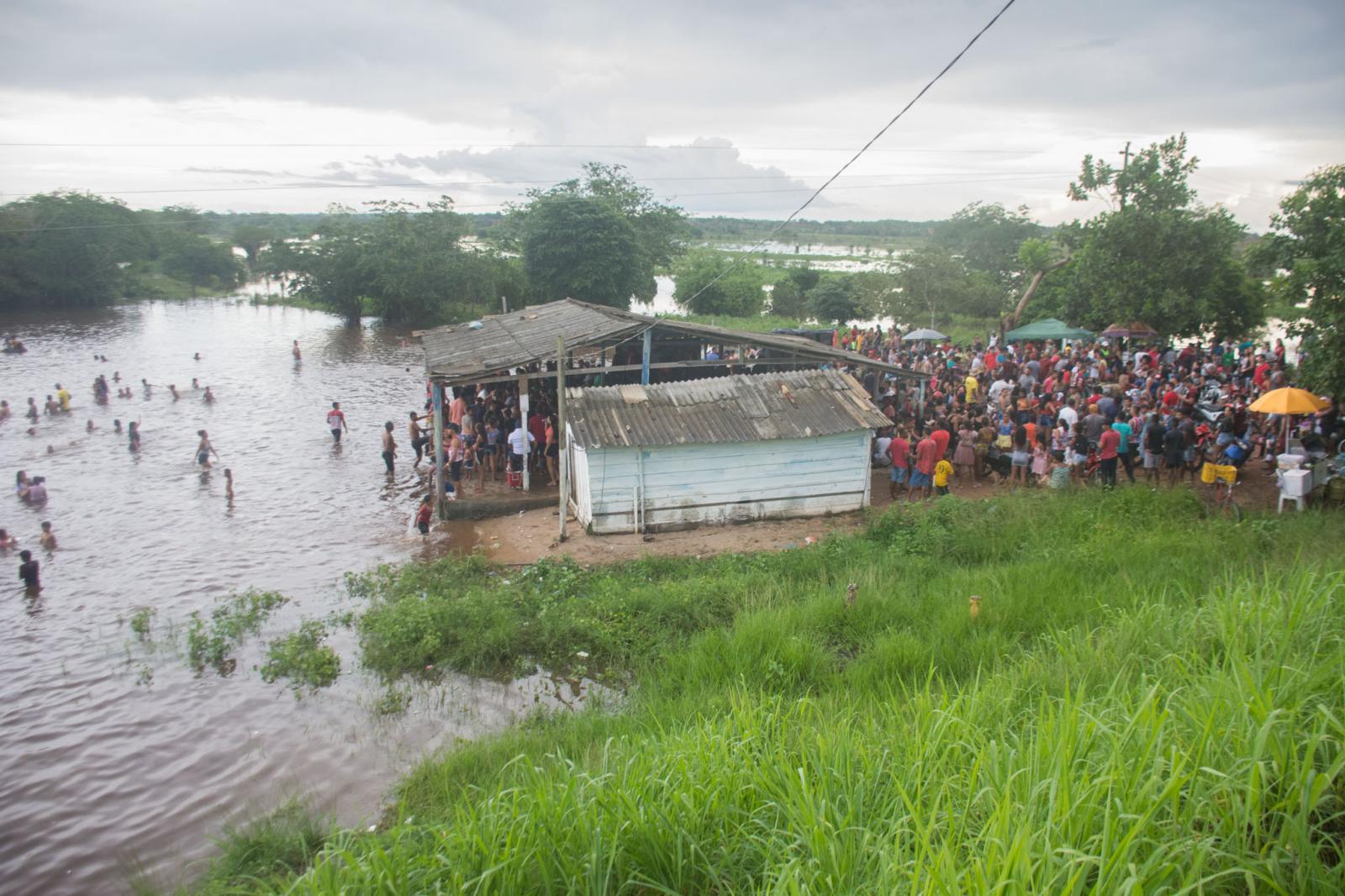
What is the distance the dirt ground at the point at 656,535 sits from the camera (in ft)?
41.3

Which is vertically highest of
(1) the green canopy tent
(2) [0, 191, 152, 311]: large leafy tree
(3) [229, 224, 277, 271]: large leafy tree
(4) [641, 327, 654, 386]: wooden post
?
(3) [229, 224, 277, 271]: large leafy tree

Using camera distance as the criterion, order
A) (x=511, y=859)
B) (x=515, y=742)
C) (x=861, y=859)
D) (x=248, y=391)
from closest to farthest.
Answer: (x=861, y=859)
(x=511, y=859)
(x=515, y=742)
(x=248, y=391)

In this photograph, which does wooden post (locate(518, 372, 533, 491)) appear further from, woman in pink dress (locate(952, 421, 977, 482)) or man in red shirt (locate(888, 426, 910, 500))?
woman in pink dress (locate(952, 421, 977, 482))

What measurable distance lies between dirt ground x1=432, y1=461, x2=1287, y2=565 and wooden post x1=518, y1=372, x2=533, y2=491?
1.08 metres

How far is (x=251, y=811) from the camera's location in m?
7.06

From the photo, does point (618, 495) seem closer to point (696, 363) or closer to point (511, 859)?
point (696, 363)

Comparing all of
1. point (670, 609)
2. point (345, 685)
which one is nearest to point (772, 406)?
point (670, 609)

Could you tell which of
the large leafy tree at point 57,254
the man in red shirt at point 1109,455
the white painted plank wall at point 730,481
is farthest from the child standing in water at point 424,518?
the large leafy tree at point 57,254

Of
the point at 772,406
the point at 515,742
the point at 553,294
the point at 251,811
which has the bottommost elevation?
the point at 251,811

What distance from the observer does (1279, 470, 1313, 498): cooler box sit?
36.4ft

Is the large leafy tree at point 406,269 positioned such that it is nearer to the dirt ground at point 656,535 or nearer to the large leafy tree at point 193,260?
the large leafy tree at point 193,260

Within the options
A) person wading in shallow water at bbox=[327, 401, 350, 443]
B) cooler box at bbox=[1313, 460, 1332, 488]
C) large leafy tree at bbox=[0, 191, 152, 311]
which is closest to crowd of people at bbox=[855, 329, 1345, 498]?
cooler box at bbox=[1313, 460, 1332, 488]

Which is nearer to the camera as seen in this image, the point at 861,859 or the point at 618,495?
the point at 861,859

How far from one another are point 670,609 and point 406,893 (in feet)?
19.6
